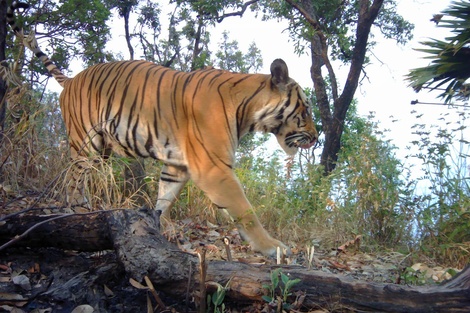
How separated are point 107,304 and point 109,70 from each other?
2.93 m

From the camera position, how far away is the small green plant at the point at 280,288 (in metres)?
2.01

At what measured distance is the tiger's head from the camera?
13.8ft

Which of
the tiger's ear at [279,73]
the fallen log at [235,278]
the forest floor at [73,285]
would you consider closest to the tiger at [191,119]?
the tiger's ear at [279,73]

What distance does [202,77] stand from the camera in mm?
4277

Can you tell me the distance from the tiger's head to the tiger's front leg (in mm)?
727

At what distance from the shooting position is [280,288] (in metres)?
2.05

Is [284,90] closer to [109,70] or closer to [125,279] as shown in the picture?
[109,70]

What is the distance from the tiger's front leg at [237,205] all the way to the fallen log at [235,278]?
123cm

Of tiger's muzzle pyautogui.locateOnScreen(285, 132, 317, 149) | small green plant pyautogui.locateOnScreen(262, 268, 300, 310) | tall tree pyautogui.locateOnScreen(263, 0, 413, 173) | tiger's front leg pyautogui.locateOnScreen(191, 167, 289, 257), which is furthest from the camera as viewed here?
tall tree pyautogui.locateOnScreen(263, 0, 413, 173)

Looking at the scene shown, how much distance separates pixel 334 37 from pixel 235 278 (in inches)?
387

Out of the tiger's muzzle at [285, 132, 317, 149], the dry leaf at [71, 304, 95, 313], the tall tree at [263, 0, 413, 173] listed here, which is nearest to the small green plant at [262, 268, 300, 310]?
the dry leaf at [71, 304, 95, 313]

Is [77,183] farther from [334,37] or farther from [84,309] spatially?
[334,37]

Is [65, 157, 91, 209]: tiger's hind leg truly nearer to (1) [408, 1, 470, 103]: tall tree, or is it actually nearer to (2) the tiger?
(2) the tiger

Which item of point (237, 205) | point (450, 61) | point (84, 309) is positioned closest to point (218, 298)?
point (84, 309)
